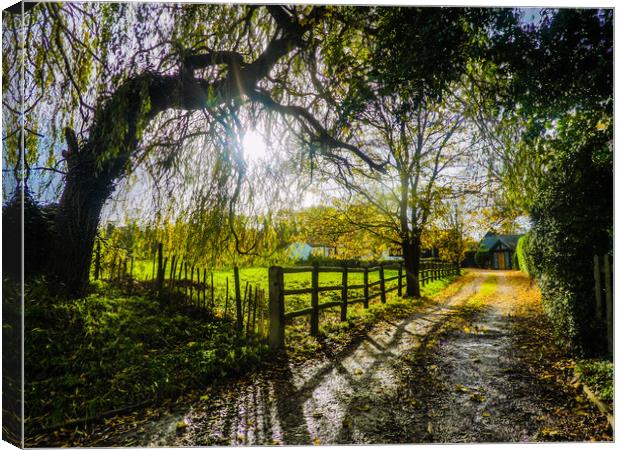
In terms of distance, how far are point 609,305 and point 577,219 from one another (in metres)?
0.74

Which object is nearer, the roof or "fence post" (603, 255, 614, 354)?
"fence post" (603, 255, 614, 354)

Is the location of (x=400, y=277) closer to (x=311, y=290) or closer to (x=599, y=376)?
(x=311, y=290)

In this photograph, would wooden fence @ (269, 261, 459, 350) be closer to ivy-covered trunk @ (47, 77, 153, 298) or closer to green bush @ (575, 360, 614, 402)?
green bush @ (575, 360, 614, 402)

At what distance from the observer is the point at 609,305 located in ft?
10.0

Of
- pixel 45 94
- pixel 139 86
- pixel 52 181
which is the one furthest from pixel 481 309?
pixel 45 94

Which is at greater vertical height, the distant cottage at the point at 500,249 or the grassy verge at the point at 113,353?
the distant cottage at the point at 500,249

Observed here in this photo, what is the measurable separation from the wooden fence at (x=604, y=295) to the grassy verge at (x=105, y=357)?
3007 millimetres

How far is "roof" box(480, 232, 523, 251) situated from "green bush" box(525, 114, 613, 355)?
156 millimetres

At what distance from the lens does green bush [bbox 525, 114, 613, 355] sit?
3109mm

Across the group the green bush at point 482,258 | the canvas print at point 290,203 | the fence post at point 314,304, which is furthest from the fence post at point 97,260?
the green bush at point 482,258

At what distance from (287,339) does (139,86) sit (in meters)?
2.93

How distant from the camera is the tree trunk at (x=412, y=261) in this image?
4.16 m

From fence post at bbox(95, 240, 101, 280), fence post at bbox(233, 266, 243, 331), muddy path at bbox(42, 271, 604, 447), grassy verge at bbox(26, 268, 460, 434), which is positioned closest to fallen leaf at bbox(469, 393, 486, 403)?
muddy path at bbox(42, 271, 604, 447)

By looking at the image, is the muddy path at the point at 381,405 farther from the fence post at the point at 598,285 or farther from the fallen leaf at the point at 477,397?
the fence post at the point at 598,285
